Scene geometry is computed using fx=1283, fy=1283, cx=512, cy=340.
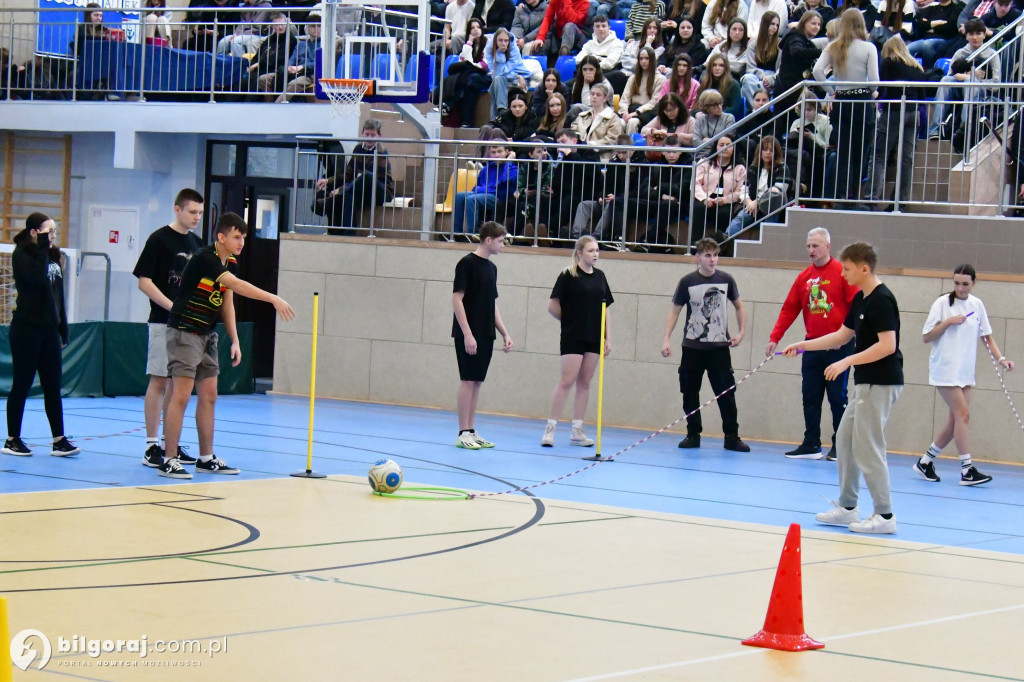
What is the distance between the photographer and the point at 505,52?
2014 centimetres

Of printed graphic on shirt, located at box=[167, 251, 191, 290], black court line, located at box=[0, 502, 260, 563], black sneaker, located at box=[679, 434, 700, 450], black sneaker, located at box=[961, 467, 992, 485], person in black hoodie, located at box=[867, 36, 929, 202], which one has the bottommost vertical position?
black sneaker, located at box=[679, 434, 700, 450]

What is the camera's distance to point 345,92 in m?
17.9

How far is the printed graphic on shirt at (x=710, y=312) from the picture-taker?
13727 millimetres

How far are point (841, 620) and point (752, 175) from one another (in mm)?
10046

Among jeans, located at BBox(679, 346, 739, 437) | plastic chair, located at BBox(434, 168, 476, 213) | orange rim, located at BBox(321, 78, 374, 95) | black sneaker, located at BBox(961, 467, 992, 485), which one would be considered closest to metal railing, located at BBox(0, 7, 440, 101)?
orange rim, located at BBox(321, 78, 374, 95)

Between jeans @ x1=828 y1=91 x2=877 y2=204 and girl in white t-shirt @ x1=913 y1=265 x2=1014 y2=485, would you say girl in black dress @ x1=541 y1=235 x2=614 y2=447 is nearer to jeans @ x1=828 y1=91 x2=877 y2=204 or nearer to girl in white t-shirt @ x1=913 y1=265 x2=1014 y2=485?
girl in white t-shirt @ x1=913 y1=265 x2=1014 y2=485

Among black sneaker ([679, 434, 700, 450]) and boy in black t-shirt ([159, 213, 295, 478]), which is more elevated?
boy in black t-shirt ([159, 213, 295, 478])

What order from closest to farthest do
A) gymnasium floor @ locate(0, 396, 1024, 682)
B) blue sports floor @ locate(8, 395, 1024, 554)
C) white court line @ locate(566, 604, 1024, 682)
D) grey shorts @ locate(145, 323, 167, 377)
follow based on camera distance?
white court line @ locate(566, 604, 1024, 682) < gymnasium floor @ locate(0, 396, 1024, 682) < blue sports floor @ locate(8, 395, 1024, 554) < grey shorts @ locate(145, 323, 167, 377)

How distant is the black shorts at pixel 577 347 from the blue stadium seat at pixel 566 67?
7.85 m

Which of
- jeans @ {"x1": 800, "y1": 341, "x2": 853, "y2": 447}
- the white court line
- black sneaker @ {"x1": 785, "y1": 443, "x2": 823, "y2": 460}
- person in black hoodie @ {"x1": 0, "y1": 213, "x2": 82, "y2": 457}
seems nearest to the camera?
the white court line

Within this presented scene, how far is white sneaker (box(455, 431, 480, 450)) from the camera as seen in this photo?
1288cm

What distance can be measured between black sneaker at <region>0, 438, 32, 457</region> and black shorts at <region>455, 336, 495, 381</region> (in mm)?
4092

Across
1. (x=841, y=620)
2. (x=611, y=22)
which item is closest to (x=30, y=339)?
(x=841, y=620)

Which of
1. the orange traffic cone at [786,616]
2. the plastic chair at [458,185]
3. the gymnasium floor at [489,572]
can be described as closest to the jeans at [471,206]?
the plastic chair at [458,185]
